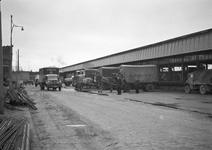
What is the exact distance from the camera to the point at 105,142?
5.88m

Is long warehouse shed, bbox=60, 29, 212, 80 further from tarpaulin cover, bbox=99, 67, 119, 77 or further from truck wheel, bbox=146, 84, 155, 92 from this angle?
tarpaulin cover, bbox=99, 67, 119, 77

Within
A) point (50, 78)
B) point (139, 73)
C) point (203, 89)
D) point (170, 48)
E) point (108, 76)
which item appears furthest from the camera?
point (50, 78)

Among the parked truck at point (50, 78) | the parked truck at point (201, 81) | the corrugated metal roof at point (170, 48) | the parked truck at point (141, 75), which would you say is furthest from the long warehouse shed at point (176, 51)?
the parked truck at point (50, 78)

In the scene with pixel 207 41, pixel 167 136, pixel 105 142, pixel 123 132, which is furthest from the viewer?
pixel 207 41

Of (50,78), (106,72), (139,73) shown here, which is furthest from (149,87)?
(50,78)

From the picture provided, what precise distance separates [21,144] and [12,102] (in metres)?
10.4

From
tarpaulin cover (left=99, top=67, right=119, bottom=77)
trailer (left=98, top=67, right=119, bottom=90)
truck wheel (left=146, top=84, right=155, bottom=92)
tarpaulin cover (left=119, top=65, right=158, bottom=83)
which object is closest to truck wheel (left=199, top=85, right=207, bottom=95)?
truck wheel (left=146, top=84, right=155, bottom=92)

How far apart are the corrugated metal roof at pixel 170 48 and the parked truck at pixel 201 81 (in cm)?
265

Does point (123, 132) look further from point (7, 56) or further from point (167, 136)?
point (7, 56)

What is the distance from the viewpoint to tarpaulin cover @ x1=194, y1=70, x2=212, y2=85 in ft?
75.0

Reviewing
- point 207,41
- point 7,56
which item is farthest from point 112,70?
point 7,56

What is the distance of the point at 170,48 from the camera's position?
2989cm

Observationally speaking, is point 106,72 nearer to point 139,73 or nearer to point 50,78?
point 139,73

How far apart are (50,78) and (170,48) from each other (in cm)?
1825
